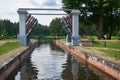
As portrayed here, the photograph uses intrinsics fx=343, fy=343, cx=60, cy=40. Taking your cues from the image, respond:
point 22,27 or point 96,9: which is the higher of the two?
point 96,9

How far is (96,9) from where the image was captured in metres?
73.6

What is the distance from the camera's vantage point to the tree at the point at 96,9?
2884 inches

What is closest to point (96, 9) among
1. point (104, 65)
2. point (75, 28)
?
point (75, 28)

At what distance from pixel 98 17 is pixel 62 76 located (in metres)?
50.3

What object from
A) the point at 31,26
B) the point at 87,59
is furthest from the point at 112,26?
the point at 87,59

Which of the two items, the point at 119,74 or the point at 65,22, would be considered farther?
the point at 65,22

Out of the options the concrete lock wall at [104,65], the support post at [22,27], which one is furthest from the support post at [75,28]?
the concrete lock wall at [104,65]

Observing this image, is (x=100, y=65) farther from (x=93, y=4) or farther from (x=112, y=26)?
(x=112, y=26)

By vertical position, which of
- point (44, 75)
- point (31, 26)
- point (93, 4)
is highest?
point (93, 4)

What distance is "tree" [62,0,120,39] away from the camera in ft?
240

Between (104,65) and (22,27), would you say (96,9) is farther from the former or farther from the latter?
(104,65)

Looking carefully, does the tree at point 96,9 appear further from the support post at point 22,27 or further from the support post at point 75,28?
the support post at point 22,27

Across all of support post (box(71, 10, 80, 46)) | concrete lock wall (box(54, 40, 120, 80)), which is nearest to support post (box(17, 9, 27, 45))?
support post (box(71, 10, 80, 46))

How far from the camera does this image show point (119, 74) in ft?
77.0
